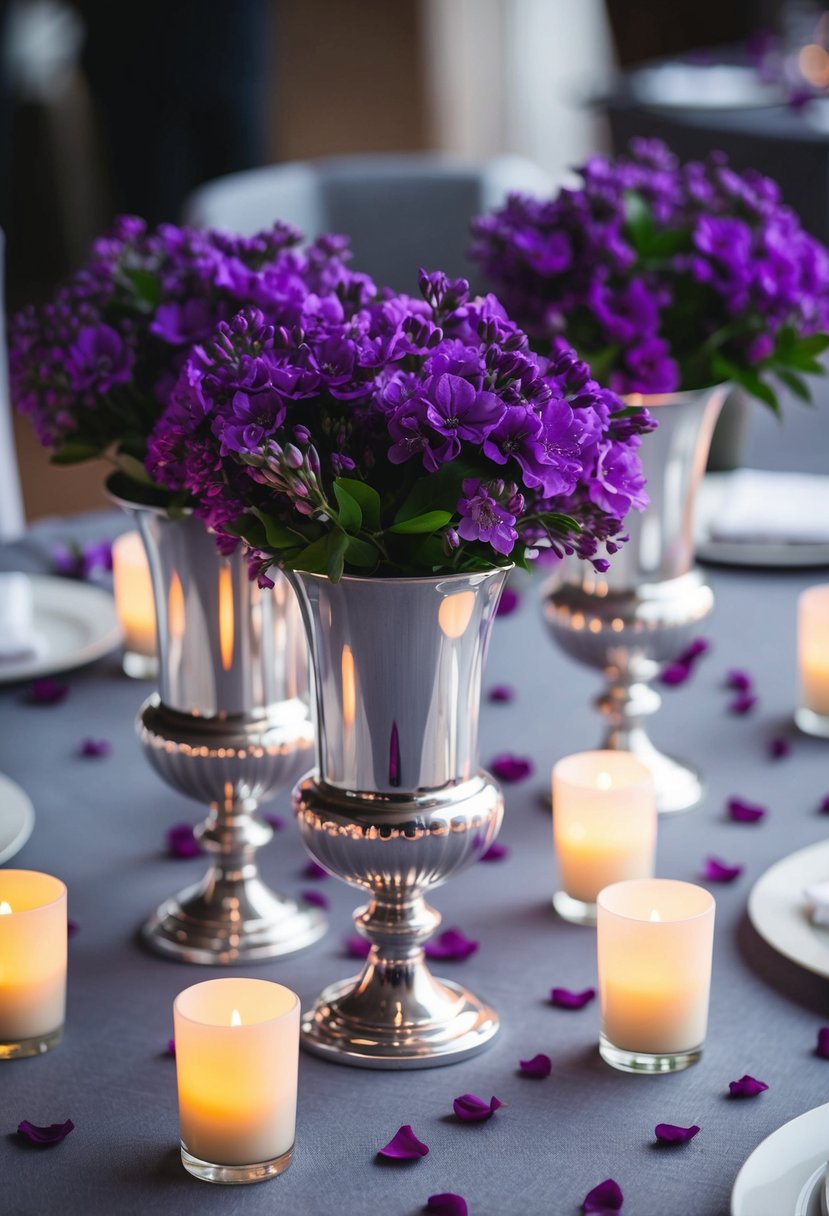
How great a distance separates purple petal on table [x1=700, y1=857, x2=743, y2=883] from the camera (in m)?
1.12

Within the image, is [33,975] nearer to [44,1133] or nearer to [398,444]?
[44,1133]

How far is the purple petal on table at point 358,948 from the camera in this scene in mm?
1049

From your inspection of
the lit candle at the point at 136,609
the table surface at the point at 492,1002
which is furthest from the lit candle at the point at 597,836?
the lit candle at the point at 136,609

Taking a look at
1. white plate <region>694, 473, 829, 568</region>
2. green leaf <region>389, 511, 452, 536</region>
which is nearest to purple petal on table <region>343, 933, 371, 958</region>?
green leaf <region>389, 511, 452, 536</region>

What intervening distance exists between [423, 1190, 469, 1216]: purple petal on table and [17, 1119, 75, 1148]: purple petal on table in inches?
7.8

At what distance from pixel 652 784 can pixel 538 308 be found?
1.25ft

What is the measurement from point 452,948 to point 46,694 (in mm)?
535

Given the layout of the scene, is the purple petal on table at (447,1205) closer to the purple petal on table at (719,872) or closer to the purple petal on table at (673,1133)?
the purple petal on table at (673,1133)

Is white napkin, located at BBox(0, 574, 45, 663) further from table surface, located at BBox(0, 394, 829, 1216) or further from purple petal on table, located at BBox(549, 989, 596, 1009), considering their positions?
purple petal on table, located at BBox(549, 989, 596, 1009)

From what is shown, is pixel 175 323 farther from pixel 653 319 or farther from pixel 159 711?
pixel 653 319

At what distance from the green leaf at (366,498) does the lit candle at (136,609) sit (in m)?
0.68

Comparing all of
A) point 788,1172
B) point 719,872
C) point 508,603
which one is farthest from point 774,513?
point 788,1172

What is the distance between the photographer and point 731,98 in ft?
13.0

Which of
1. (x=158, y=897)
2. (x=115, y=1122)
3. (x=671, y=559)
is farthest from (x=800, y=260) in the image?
(x=115, y=1122)
